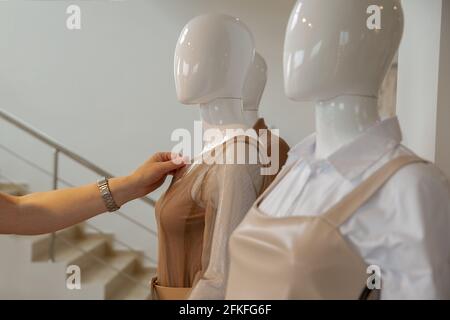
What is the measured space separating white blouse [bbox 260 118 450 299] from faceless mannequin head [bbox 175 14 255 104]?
522 millimetres

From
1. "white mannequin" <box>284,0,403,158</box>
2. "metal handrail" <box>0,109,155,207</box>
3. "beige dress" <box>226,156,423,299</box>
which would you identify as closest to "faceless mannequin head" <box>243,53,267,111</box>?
"metal handrail" <box>0,109,155,207</box>

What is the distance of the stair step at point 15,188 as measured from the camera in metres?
3.80

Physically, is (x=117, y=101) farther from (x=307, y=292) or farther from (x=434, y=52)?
(x=307, y=292)

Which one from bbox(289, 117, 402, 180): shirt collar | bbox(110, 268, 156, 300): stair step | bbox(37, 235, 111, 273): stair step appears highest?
bbox(289, 117, 402, 180): shirt collar

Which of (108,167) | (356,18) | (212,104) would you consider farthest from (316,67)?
(108,167)

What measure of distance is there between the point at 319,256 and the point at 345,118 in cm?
27

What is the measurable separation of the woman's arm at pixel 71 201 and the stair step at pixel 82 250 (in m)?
2.01

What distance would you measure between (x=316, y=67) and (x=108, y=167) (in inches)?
131

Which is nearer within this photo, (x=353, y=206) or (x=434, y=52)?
(x=353, y=206)

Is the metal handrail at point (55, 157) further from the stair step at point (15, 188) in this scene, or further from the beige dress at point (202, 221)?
the beige dress at point (202, 221)

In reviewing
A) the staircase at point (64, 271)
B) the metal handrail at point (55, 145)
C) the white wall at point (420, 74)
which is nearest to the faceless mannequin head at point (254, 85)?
the white wall at point (420, 74)

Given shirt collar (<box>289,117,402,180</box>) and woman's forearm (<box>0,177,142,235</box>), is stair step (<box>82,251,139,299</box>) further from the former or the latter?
shirt collar (<box>289,117,402,180</box>)

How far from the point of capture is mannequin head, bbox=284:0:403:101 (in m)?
0.78
